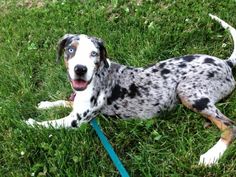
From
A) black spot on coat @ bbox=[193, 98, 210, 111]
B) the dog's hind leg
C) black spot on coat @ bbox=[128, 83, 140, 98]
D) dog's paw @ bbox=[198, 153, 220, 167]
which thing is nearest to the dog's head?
black spot on coat @ bbox=[128, 83, 140, 98]

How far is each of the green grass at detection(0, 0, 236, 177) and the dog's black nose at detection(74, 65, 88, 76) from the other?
72 centimetres

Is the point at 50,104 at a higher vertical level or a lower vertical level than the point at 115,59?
lower

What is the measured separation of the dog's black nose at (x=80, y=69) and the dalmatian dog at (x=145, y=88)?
199 millimetres

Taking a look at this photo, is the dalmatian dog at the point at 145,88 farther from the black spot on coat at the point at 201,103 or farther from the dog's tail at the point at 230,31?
the dog's tail at the point at 230,31

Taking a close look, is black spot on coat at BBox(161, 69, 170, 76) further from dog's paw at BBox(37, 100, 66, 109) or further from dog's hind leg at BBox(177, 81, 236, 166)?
dog's paw at BBox(37, 100, 66, 109)

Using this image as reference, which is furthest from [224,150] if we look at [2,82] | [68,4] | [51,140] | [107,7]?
[68,4]

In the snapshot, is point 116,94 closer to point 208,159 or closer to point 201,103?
point 201,103

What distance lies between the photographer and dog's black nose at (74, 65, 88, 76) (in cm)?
507

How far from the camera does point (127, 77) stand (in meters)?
5.84

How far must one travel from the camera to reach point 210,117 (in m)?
5.34

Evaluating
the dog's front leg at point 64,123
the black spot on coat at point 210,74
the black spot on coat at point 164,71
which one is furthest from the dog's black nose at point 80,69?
the black spot on coat at point 210,74

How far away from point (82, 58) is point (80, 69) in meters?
0.15

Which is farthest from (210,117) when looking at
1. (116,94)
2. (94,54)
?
(94,54)

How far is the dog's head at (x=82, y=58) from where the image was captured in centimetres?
512
